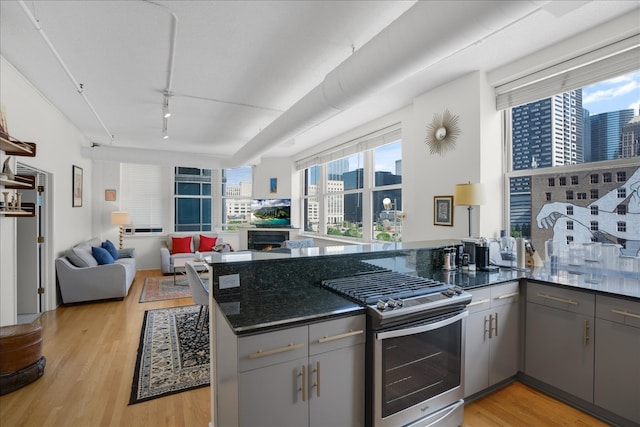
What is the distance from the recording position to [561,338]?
2242 mm

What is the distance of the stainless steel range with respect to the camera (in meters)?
1.66

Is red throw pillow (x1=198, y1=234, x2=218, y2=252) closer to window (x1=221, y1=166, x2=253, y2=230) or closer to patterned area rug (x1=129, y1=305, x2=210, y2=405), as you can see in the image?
window (x1=221, y1=166, x2=253, y2=230)

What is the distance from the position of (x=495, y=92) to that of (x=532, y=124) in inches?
20.0

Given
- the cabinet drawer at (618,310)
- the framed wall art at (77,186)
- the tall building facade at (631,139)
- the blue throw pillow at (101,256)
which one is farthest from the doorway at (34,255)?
the tall building facade at (631,139)

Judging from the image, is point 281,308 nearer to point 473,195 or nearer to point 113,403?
point 113,403

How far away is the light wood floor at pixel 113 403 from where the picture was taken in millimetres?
2084

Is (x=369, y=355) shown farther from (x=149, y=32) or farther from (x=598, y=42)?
(x=598, y=42)

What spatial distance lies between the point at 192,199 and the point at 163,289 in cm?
307

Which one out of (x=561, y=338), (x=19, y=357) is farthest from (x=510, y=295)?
(x=19, y=357)

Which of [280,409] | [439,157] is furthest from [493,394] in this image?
[439,157]

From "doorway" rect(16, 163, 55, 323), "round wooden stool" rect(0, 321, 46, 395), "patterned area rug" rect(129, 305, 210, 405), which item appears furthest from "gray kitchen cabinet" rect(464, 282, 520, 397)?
"doorway" rect(16, 163, 55, 323)

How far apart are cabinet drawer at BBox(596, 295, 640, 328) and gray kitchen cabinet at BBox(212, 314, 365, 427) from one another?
1.64 metres

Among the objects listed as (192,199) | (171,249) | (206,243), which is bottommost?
(171,249)

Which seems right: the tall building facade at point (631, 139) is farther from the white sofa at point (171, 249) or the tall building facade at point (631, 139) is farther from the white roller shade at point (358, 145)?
the white sofa at point (171, 249)
